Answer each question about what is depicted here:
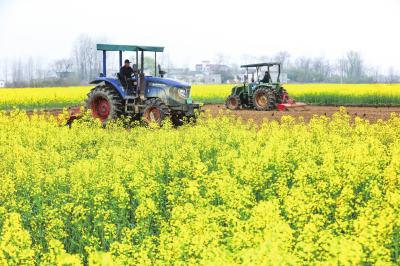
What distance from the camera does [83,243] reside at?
7645 millimetres

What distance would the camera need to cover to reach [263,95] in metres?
30.5

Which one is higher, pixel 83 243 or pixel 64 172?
pixel 64 172

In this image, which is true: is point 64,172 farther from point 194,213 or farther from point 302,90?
point 302,90

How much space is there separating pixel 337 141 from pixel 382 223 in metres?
7.11

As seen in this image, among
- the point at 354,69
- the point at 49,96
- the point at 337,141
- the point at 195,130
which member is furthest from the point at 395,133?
the point at 354,69

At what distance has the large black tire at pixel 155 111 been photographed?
19594mm

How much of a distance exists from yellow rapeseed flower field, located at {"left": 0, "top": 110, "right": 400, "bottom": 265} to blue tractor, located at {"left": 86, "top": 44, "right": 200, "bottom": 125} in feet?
13.7

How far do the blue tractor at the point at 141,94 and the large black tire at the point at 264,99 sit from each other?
31.0 feet

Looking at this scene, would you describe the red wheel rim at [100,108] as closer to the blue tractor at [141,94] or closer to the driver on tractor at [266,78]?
the blue tractor at [141,94]

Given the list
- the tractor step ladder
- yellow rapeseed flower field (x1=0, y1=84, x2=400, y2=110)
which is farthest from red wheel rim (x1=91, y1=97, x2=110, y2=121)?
Answer: yellow rapeseed flower field (x1=0, y1=84, x2=400, y2=110)

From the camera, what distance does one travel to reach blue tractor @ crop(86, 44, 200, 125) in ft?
65.6

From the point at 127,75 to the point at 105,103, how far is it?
1639 millimetres

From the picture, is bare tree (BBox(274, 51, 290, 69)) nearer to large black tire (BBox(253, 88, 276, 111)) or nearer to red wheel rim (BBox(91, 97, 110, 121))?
large black tire (BBox(253, 88, 276, 111))

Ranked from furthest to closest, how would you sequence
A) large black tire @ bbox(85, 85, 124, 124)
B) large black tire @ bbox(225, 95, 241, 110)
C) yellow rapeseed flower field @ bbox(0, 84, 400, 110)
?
yellow rapeseed flower field @ bbox(0, 84, 400, 110)
large black tire @ bbox(225, 95, 241, 110)
large black tire @ bbox(85, 85, 124, 124)
